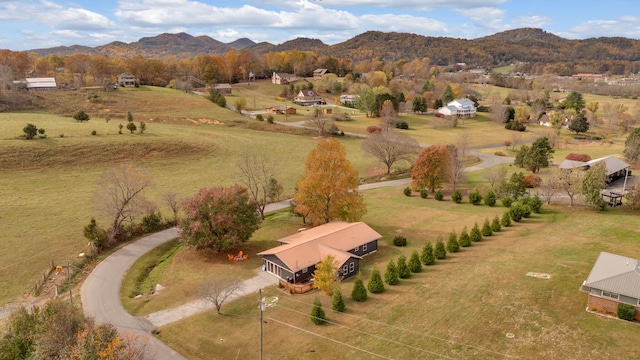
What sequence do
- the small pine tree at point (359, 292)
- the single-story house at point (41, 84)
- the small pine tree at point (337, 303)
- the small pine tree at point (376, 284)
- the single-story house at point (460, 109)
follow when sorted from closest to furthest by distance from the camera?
the small pine tree at point (337, 303) < the small pine tree at point (359, 292) < the small pine tree at point (376, 284) < the single-story house at point (41, 84) < the single-story house at point (460, 109)

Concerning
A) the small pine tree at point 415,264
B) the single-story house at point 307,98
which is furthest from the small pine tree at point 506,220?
the single-story house at point 307,98

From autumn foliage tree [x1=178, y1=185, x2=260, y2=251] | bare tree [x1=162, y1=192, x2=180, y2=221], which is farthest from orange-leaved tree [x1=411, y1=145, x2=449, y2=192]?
bare tree [x1=162, y1=192, x2=180, y2=221]

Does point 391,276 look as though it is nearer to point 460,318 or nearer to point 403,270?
point 403,270

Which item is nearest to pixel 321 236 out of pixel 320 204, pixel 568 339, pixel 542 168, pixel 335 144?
pixel 320 204

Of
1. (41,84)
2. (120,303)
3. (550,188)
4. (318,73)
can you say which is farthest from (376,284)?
(318,73)

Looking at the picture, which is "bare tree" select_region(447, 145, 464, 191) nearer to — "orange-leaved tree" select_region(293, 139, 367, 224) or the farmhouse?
"orange-leaved tree" select_region(293, 139, 367, 224)

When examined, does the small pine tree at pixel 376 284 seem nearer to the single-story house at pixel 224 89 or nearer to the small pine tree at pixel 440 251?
the small pine tree at pixel 440 251
